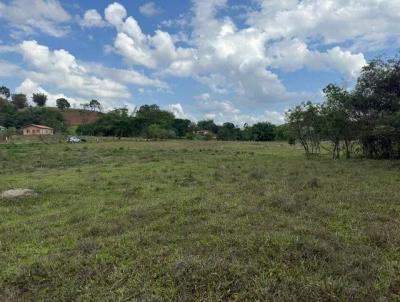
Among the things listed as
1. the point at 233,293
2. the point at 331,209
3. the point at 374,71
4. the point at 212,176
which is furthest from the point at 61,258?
the point at 374,71

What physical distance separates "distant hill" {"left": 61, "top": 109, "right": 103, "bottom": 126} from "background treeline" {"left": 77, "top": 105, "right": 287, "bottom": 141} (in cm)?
2931

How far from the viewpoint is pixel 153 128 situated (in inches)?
3172

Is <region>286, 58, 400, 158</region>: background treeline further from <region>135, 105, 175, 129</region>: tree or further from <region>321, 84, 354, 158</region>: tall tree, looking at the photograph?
<region>135, 105, 175, 129</region>: tree

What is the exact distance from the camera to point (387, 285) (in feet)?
16.4

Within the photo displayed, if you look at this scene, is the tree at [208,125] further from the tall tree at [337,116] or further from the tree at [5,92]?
the tall tree at [337,116]

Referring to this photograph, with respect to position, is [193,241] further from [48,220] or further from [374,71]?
[374,71]

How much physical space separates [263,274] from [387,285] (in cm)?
162

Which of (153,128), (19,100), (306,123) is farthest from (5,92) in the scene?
(306,123)

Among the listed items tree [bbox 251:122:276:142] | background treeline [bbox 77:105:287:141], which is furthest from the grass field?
tree [bbox 251:122:276:142]

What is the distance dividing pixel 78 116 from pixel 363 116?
396 ft

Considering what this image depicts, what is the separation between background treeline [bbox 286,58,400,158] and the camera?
2283cm

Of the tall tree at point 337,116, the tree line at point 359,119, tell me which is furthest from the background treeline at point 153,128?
the tall tree at point 337,116

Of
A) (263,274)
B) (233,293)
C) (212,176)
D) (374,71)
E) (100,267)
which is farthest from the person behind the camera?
(374,71)

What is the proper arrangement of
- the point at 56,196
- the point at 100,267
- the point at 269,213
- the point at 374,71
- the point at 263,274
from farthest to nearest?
the point at 374,71, the point at 56,196, the point at 269,213, the point at 100,267, the point at 263,274
